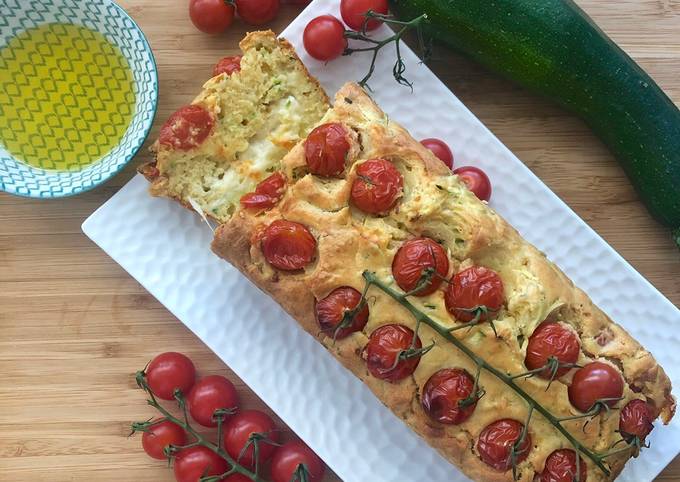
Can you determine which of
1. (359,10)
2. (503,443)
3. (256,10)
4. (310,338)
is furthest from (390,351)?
(256,10)

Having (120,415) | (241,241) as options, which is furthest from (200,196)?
(120,415)

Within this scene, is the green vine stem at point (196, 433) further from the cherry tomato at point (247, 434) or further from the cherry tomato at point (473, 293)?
the cherry tomato at point (473, 293)

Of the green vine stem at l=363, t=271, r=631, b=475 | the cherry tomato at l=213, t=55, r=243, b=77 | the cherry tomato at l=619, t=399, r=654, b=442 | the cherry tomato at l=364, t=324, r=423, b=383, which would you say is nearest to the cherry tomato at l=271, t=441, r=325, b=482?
the cherry tomato at l=364, t=324, r=423, b=383

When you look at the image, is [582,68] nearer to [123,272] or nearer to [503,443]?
[503,443]

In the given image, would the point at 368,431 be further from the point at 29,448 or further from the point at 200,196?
the point at 29,448

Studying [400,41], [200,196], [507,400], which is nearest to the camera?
[507,400]

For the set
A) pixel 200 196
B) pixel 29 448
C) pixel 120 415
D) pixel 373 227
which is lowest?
pixel 29 448

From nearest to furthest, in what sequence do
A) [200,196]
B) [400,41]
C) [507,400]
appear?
1. [507,400]
2. [200,196]
3. [400,41]

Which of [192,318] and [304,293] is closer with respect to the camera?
[304,293]

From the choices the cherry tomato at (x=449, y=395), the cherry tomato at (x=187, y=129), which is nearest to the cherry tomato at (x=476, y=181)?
the cherry tomato at (x=449, y=395)
